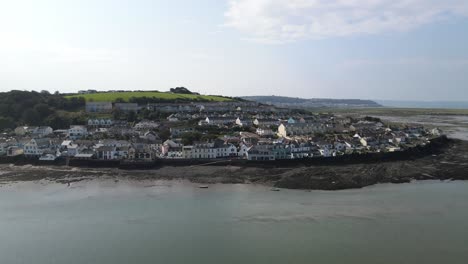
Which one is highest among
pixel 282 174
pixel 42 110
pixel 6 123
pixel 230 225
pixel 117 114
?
pixel 42 110

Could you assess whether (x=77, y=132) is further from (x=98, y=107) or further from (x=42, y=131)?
(x=98, y=107)

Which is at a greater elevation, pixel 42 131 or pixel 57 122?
pixel 57 122

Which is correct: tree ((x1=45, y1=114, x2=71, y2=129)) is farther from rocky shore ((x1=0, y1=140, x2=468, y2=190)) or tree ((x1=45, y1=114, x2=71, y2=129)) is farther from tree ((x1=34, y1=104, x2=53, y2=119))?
rocky shore ((x1=0, y1=140, x2=468, y2=190))

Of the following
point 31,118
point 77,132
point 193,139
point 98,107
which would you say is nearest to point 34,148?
point 77,132

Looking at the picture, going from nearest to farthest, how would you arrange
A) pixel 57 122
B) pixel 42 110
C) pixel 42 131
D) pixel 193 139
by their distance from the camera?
pixel 193 139 < pixel 42 131 < pixel 57 122 < pixel 42 110

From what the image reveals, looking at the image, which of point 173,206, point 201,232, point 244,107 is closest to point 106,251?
point 201,232

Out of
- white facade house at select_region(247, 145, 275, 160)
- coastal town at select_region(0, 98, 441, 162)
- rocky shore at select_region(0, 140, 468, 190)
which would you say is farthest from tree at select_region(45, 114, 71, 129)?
white facade house at select_region(247, 145, 275, 160)
